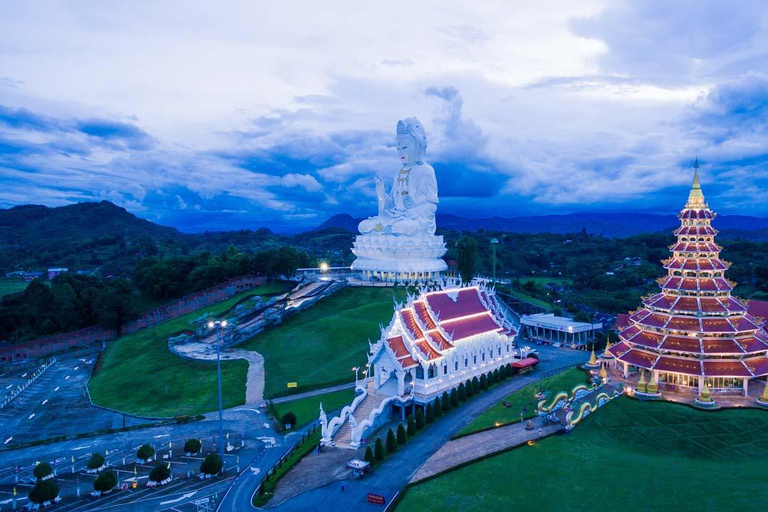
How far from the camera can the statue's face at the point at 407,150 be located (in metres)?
77.9

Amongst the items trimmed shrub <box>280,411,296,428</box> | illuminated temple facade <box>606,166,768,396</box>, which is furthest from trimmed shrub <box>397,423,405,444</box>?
illuminated temple facade <box>606,166,768,396</box>

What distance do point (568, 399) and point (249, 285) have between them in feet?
211

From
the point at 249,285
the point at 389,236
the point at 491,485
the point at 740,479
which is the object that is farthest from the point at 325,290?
the point at 740,479

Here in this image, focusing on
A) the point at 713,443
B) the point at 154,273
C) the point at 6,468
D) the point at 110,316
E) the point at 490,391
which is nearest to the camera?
the point at 713,443

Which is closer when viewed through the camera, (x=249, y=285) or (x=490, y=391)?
(x=490, y=391)

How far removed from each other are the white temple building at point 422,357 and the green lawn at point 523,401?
4455 mm

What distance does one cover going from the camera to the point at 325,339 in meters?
58.3

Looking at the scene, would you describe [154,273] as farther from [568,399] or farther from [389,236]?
[568,399]

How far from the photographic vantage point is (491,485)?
92.7 ft

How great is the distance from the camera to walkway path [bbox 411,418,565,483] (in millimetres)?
30984

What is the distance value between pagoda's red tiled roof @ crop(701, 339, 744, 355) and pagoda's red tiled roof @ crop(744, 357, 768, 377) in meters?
1.35

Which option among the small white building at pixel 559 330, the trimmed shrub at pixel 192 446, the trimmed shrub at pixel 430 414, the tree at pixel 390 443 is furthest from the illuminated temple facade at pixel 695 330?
the trimmed shrub at pixel 192 446

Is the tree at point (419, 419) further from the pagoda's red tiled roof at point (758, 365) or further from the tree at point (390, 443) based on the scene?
the pagoda's red tiled roof at point (758, 365)

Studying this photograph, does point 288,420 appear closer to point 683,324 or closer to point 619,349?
point 619,349
